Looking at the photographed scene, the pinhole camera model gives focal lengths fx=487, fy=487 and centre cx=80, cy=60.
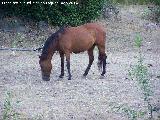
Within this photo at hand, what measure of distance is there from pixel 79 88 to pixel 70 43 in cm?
130

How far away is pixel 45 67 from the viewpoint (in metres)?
10.7

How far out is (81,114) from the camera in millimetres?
8000

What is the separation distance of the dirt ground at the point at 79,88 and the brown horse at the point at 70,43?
1.12 ft

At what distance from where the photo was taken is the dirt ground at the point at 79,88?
26.7ft

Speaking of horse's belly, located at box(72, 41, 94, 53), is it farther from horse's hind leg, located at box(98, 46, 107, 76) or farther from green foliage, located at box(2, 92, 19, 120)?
green foliage, located at box(2, 92, 19, 120)

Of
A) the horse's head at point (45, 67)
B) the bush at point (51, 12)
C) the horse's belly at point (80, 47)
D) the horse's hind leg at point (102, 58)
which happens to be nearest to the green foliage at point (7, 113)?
the horse's head at point (45, 67)

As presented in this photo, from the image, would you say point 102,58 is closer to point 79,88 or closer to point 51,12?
point 79,88

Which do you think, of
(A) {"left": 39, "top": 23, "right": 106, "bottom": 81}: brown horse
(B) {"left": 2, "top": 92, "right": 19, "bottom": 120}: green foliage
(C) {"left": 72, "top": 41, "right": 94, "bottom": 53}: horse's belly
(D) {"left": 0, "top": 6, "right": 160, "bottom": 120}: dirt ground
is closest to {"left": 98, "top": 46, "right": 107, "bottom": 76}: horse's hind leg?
(A) {"left": 39, "top": 23, "right": 106, "bottom": 81}: brown horse

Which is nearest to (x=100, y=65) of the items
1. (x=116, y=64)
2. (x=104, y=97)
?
(x=116, y=64)

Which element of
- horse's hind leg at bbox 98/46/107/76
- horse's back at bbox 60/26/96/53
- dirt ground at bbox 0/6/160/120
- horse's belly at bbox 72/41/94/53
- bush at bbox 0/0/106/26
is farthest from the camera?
bush at bbox 0/0/106/26

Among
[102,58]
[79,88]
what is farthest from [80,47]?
[79,88]

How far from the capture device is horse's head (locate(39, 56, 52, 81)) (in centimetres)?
1071

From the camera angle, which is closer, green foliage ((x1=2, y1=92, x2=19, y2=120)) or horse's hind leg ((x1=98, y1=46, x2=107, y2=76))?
green foliage ((x1=2, y1=92, x2=19, y2=120))

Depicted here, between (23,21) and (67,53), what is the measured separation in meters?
6.33
